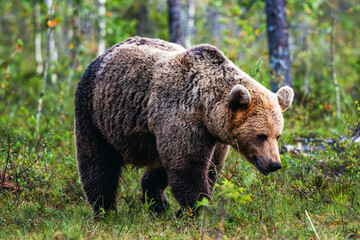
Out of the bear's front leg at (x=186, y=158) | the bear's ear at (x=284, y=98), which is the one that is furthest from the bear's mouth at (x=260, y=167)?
the bear's ear at (x=284, y=98)

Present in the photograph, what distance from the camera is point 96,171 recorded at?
17.8 feet

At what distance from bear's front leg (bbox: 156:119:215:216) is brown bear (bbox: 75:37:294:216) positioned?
11 millimetres

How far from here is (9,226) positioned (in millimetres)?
4574

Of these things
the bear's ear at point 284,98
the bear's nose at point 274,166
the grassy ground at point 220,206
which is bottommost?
the grassy ground at point 220,206

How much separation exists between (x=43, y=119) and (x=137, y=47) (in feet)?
13.3

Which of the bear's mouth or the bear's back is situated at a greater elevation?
the bear's back

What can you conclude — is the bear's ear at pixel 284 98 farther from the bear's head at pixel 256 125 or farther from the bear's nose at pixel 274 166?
the bear's nose at pixel 274 166

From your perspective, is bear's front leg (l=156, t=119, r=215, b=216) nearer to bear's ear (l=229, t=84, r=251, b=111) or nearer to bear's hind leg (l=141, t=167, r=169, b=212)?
bear's ear (l=229, t=84, r=251, b=111)

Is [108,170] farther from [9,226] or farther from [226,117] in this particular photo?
[226,117]

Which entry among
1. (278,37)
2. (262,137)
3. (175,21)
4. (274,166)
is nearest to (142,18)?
(175,21)

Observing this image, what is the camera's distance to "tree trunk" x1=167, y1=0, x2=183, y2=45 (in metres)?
10.1

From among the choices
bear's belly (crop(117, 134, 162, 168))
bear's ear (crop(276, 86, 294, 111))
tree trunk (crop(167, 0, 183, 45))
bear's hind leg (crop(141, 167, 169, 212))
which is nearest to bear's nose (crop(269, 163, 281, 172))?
bear's ear (crop(276, 86, 294, 111))

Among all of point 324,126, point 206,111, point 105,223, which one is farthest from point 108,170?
point 324,126

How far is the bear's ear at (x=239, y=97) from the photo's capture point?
421 cm
